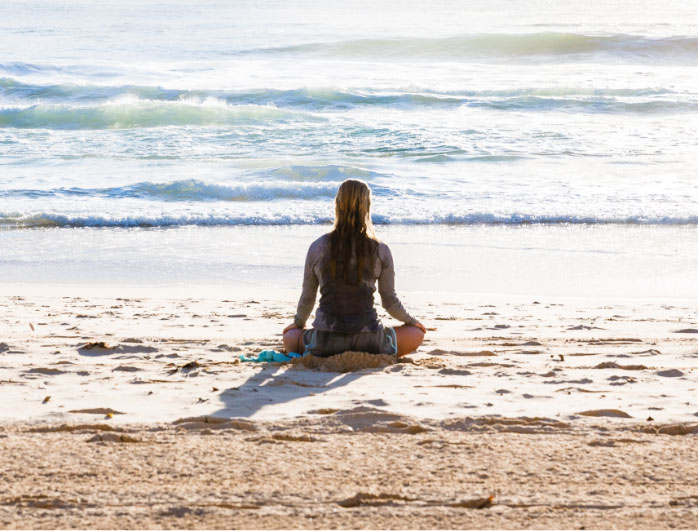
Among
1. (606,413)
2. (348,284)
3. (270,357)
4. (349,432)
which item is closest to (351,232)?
(348,284)

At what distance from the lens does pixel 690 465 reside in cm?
289

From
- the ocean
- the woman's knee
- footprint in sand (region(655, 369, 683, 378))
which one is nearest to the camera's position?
footprint in sand (region(655, 369, 683, 378))

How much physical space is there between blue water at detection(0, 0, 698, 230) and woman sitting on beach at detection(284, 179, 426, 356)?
6337mm

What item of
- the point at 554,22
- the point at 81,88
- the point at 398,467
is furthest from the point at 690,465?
the point at 554,22

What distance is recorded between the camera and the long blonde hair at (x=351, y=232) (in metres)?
4.25

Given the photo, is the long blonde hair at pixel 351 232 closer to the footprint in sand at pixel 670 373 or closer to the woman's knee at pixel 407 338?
the woman's knee at pixel 407 338

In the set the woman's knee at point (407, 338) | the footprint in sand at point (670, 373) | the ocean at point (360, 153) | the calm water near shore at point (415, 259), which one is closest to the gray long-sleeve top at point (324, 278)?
the woman's knee at point (407, 338)

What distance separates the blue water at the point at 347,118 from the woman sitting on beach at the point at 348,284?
6337 millimetres

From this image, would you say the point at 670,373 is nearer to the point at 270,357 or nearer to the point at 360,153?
the point at 270,357

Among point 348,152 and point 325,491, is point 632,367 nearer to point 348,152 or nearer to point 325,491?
point 325,491

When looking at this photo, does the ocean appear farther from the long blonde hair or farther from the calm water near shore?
the long blonde hair

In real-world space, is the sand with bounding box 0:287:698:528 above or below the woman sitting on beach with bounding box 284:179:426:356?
below

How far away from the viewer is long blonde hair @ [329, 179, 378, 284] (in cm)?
425

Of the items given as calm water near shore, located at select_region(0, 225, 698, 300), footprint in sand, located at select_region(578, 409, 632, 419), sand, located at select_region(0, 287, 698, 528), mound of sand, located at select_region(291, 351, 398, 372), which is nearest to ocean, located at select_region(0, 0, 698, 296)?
calm water near shore, located at select_region(0, 225, 698, 300)
